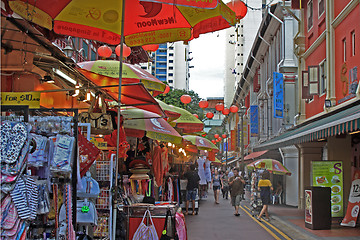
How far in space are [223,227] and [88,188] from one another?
29.0 feet

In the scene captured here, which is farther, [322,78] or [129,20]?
[322,78]

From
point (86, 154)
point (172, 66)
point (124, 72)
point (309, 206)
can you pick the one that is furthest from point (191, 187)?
point (172, 66)

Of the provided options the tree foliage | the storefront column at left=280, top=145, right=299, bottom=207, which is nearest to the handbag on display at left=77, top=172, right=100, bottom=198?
the storefront column at left=280, top=145, right=299, bottom=207

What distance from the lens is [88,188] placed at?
7.23 m

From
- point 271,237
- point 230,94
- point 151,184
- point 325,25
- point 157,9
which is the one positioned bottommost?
point 271,237

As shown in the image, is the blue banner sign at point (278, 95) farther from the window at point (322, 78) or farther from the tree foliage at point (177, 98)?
the tree foliage at point (177, 98)

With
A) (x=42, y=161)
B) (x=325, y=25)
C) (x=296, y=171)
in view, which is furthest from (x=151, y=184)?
(x=296, y=171)

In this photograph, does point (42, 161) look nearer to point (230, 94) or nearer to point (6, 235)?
point (6, 235)

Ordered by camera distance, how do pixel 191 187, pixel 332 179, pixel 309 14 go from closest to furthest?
pixel 332 179, pixel 191 187, pixel 309 14

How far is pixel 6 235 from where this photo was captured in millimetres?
4746

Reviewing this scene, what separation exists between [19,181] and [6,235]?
56cm

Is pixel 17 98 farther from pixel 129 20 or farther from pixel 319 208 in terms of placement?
pixel 319 208

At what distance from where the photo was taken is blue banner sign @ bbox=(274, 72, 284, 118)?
2569 centimetres

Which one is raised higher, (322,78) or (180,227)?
(322,78)
